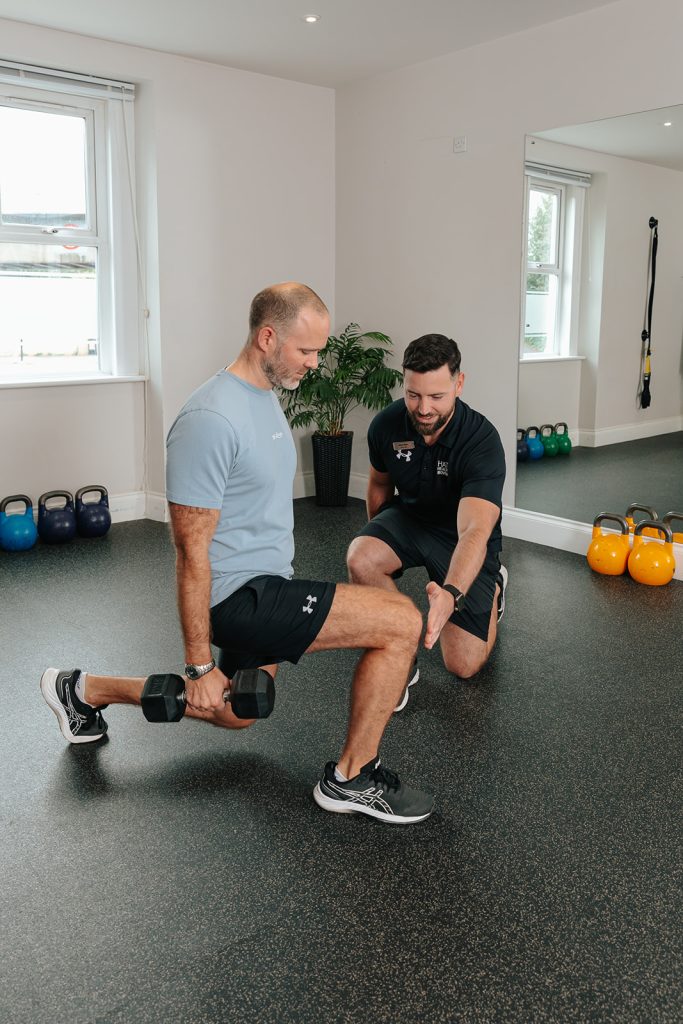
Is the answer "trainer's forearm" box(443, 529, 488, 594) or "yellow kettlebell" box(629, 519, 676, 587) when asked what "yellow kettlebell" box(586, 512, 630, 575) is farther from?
"trainer's forearm" box(443, 529, 488, 594)

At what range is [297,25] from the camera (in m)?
4.21

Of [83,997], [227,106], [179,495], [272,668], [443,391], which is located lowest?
[83,997]

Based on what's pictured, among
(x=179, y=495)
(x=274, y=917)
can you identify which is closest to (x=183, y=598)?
(x=179, y=495)

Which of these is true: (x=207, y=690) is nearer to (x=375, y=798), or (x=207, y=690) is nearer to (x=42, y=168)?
(x=375, y=798)

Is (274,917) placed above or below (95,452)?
below

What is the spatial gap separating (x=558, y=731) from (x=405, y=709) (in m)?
0.45

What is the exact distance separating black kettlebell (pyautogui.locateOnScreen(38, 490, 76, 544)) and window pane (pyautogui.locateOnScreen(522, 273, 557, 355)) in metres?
2.54

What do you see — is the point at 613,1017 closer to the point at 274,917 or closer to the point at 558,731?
the point at 274,917

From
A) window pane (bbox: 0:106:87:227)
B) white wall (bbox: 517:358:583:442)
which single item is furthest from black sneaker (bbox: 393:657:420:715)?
window pane (bbox: 0:106:87:227)

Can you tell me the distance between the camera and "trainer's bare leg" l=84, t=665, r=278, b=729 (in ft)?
7.13

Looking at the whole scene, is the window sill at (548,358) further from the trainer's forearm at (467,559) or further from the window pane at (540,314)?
the trainer's forearm at (467,559)

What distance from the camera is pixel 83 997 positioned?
1.52 meters

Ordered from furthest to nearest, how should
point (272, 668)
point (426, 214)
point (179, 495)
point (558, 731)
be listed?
1. point (426, 214)
2. point (558, 731)
3. point (272, 668)
4. point (179, 495)

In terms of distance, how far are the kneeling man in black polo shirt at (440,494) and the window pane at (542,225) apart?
1872 millimetres
